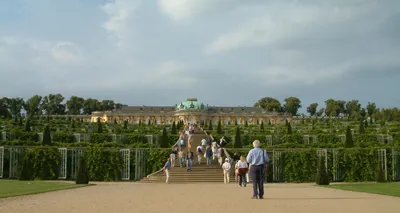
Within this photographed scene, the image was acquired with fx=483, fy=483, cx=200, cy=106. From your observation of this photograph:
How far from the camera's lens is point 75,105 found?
127 m

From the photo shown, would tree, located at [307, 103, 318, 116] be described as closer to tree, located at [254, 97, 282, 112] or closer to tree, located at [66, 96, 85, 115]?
tree, located at [254, 97, 282, 112]

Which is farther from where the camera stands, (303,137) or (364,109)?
(364,109)

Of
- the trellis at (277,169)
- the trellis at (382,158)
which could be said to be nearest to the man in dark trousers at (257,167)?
the trellis at (277,169)

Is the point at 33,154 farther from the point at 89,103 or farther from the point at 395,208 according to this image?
the point at 89,103

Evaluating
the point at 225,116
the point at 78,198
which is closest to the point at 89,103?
the point at 225,116


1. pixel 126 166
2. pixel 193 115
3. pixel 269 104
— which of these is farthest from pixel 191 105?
pixel 126 166

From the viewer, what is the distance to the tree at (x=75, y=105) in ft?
413

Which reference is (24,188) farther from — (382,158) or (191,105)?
(191,105)

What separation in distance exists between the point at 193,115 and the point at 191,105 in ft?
11.6

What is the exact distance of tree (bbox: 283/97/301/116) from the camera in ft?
417

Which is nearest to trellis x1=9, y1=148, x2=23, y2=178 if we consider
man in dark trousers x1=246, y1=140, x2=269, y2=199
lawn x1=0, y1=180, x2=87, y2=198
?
lawn x1=0, y1=180, x2=87, y2=198

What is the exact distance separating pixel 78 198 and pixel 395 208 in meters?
6.94

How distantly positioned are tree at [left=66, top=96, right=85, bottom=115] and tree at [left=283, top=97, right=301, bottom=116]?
54.4 meters

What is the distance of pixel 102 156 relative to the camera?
914 inches
